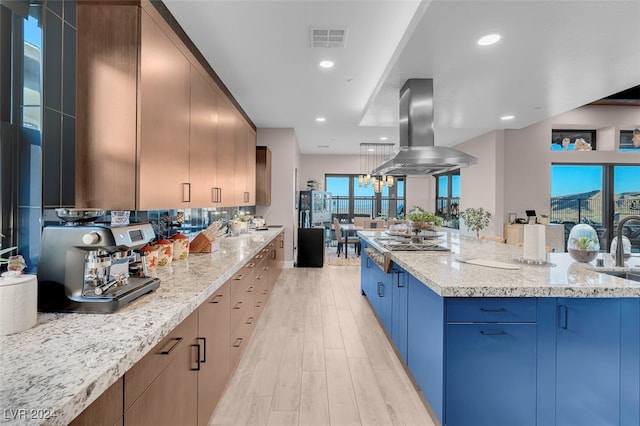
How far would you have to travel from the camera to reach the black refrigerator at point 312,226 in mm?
6298

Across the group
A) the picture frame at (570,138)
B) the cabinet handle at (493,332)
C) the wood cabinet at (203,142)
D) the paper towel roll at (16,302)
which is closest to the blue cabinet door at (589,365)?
the cabinet handle at (493,332)

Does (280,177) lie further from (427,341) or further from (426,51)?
(427,341)

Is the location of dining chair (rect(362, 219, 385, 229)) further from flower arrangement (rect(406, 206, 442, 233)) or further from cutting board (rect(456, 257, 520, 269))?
cutting board (rect(456, 257, 520, 269))

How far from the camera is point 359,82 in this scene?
3.81 m

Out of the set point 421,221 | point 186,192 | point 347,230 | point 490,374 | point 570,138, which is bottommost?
point 490,374

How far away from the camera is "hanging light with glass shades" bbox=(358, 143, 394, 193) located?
786 cm

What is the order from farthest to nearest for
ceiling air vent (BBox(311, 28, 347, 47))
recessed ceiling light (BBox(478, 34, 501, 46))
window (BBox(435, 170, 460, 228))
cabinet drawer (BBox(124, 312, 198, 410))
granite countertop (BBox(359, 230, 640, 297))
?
1. window (BBox(435, 170, 460, 228))
2. ceiling air vent (BBox(311, 28, 347, 47))
3. recessed ceiling light (BBox(478, 34, 501, 46))
4. granite countertop (BBox(359, 230, 640, 297))
5. cabinet drawer (BBox(124, 312, 198, 410))

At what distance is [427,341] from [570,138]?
6.75m

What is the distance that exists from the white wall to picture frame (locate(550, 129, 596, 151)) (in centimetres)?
530

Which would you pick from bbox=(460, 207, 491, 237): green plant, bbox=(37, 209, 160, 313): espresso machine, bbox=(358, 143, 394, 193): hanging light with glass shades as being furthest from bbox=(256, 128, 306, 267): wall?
bbox=(37, 209, 160, 313): espresso machine

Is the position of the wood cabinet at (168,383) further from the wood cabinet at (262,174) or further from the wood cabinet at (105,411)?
the wood cabinet at (262,174)

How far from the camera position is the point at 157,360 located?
1.14 metres

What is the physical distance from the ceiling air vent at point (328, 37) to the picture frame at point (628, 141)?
21.8ft

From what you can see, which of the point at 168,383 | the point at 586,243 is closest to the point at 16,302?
the point at 168,383
